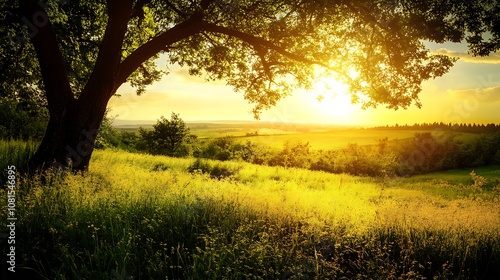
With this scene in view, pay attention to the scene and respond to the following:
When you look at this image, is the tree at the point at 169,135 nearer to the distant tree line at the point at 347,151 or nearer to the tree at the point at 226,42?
the distant tree line at the point at 347,151

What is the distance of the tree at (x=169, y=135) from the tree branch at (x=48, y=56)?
1676 inches

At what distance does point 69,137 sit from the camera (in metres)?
9.71

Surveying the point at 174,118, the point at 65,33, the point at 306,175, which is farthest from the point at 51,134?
the point at 174,118

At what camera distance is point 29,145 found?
12102 mm

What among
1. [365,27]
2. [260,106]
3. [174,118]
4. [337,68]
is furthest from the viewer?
[174,118]

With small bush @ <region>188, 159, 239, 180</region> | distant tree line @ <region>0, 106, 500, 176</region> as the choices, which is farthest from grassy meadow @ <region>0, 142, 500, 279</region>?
distant tree line @ <region>0, 106, 500, 176</region>

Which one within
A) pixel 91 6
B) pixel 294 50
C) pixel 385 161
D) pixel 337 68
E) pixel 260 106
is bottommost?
pixel 385 161

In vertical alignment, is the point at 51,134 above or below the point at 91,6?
below

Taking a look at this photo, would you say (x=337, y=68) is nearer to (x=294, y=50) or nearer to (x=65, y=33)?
(x=294, y=50)

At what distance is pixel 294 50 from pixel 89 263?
10.2 meters

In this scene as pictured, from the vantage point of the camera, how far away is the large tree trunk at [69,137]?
959 centimetres

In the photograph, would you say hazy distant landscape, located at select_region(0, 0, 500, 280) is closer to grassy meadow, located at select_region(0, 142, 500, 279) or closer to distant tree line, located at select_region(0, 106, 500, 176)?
grassy meadow, located at select_region(0, 142, 500, 279)

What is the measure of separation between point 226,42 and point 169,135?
40.2 meters

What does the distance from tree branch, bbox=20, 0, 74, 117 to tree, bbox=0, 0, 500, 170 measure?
1.1 inches
